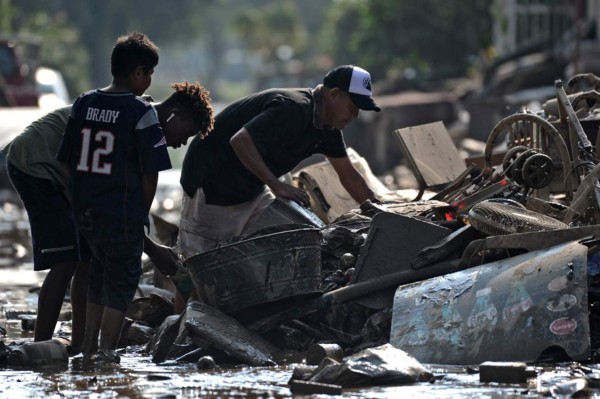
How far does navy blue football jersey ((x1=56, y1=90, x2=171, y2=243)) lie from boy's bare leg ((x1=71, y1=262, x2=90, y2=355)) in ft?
2.00

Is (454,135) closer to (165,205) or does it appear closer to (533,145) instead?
(165,205)

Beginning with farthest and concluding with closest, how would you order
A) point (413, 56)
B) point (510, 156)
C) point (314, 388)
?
point (413, 56) → point (510, 156) → point (314, 388)

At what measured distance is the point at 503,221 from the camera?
7.18 metres

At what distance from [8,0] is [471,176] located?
2561 inches

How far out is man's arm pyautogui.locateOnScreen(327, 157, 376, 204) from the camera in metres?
8.24

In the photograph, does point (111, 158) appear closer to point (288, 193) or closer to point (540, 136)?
point (288, 193)

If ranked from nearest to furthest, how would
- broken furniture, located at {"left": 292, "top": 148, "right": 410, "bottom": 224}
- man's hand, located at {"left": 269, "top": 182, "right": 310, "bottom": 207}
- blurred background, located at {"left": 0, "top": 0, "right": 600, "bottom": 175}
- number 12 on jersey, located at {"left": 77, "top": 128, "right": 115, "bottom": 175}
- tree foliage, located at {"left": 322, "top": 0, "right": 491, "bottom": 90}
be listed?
1. number 12 on jersey, located at {"left": 77, "top": 128, "right": 115, "bottom": 175}
2. man's hand, located at {"left": 269, "top": 182, "right": 310, "bottom": 207}
3. broken furniture, located at {"left": 292, "top": 148, "right": 410, "bottom": 224}
4. blurred background, located at {"left": 0, "top": 0, "right": 600, "bottom": 175}
5. tree foliage, located at {"left": 322, "top": 0, "right": 491, "bottom": 90}

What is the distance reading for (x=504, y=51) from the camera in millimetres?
37156

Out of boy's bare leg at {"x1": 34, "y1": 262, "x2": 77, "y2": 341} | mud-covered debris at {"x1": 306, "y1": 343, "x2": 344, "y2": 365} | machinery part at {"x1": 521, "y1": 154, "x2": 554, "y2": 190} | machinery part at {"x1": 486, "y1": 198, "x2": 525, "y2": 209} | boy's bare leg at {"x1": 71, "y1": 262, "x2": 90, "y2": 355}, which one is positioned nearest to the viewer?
mud-covered debris at {"x1": 306, "y1": 343, "x2": 344, "y2": 365}

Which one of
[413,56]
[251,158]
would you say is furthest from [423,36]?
[251,158]

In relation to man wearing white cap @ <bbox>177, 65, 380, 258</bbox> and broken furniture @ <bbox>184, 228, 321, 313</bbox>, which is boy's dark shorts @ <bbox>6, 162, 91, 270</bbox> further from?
man wearing white cap @ <bbox>177, 65, 380, 258</bbox>

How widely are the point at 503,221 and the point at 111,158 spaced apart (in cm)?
205

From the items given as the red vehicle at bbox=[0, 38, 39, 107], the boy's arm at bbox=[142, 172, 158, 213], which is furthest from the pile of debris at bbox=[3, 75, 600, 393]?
the red vehicle at bbox=[0, 38, 39, 107]

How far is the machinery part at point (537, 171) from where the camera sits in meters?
7.82
